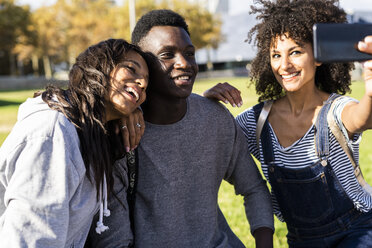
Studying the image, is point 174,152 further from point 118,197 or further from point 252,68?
point 252,68

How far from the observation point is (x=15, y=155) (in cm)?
197

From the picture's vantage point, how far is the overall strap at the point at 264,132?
323cm

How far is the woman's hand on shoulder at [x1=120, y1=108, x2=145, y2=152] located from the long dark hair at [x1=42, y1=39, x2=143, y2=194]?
118 millimetres

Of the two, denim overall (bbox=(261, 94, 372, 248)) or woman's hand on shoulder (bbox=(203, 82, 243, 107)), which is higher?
woman's hand on shoulder (bbox=(203, 82, 243, 107))

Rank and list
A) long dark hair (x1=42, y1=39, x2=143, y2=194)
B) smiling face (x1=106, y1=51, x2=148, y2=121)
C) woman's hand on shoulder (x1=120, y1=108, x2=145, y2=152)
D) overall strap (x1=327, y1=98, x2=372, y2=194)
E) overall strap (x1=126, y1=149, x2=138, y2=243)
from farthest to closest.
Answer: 1. overall strap (x1=327, y1=98, x2=372, y2=194)
2. overall strap (x1=126, y1=149, x2=138, y2=243)
3. woman's hand on shoulder (x1=120, y1=108, x2=145, y2=152)
4. smiling face (x1=106, y1=51, x2=148, y2=121)
5. long dark hair (x1=42, y1=39, x2=143, y2=194)

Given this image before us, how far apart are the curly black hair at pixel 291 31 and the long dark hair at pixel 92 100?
1.29 metres

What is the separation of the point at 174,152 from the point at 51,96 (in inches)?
37.0

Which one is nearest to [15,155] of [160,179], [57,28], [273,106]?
[160,179]

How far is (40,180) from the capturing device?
76.9 inches

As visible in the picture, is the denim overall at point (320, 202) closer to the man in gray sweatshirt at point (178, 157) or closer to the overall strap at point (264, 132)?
the overall strap at point (264, 132)

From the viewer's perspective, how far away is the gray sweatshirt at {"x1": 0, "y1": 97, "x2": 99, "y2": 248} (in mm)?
1922

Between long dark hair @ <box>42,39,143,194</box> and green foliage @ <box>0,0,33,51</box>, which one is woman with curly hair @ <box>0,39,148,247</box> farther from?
green foliage @ <box>0,0,33,51</box>

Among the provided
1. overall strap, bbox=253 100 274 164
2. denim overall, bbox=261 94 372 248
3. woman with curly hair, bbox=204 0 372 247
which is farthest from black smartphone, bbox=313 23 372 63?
overall strap, bbox=253 100 274 164

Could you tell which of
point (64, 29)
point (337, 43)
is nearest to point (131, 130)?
point (337, 43)
